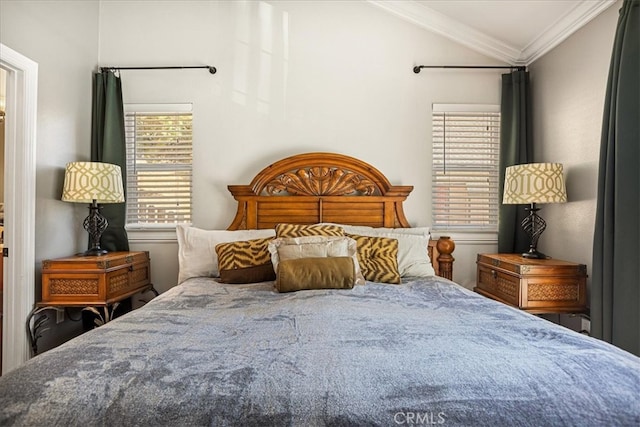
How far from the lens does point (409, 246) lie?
2.71 m

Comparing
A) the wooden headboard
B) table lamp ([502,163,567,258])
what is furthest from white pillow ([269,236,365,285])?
table lamp ([502,163,567,258])

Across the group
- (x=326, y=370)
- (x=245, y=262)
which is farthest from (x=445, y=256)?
(x=326, y=370)

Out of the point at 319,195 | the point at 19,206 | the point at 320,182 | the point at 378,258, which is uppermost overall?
the point at 320,182

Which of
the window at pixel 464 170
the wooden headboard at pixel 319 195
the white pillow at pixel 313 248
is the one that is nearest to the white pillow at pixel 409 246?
the wooden headboard at pixel 319 195

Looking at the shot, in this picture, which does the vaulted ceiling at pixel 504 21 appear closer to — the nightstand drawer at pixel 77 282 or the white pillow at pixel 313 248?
the white pillow at pixel 313 248

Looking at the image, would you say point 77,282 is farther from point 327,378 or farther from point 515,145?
point 515,145

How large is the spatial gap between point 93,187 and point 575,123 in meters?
3.42

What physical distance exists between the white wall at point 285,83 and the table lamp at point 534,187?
1.67 feet

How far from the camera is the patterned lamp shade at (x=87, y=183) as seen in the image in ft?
8.75

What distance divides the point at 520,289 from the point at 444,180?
114 cm

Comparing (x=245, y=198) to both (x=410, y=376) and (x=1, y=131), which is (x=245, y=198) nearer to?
(x=410, y=376)

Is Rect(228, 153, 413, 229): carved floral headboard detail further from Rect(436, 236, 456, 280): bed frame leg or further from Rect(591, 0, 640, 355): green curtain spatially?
Rect(591, 0, 640, 355): green curtain

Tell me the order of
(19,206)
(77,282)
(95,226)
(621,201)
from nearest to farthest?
(621,201) < (19,206) < (77,282) < (95,226)

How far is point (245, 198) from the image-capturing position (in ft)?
10.1
